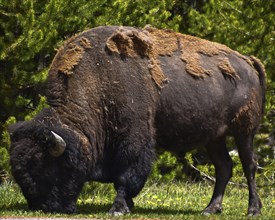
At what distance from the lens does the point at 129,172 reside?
32.5 feet

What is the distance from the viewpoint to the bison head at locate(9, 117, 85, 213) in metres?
9.42

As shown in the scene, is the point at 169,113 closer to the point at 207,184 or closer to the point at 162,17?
Result: the point at 162,17

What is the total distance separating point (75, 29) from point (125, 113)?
2817mm

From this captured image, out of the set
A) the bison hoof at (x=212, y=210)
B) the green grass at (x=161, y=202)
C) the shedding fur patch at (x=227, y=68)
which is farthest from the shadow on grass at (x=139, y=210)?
the shedding fur patch at (x=227, y=68)

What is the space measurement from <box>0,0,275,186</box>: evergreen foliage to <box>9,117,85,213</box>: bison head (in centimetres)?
211

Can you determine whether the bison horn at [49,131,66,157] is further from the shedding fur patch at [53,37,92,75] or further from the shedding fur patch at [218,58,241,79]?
the shedding fur patch at [218,58,241,79]

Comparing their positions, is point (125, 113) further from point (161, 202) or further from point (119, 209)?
point (161, 202)

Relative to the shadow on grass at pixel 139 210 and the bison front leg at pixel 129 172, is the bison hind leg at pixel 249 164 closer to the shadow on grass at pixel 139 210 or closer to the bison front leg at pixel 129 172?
the shadow on grass at pixel 139 210

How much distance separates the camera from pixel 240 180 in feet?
48.0

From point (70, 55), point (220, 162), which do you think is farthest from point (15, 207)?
point (220, 162)

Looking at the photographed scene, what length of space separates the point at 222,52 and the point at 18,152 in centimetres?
317

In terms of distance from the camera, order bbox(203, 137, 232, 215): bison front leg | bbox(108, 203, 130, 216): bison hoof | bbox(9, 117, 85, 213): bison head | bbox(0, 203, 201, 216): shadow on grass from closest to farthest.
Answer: bbox(9, 117, 85, 213): bison head
bbox(108, 203, 130, 216): bison hoof
bbox(0, 203, 201, 216): shadow on grass
bbox(203, 137, 232, 215): bison front leg

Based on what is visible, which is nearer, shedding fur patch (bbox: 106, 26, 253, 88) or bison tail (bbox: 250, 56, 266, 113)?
shedding fur patch (bbox: 106, 26, 253, 88)

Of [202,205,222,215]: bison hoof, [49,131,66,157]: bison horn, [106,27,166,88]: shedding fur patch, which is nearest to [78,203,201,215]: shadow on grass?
[202,205,222,215]: bison hoof
